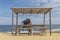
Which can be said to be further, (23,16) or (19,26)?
(23,16)

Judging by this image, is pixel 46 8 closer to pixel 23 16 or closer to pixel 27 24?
pixel 27 24

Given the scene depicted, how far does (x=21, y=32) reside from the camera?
1920 centimetres

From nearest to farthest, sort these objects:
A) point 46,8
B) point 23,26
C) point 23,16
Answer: point 46,8 → point 23,26 → point 23,16

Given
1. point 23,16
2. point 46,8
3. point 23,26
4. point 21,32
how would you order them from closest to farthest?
point 46,8 < point 23,26 < point 21,32 < point 23,16

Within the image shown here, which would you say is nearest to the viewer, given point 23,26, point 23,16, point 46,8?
point 46,8

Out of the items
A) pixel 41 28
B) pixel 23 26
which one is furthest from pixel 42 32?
pixel 23 26

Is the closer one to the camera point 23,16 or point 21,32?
point 21,32

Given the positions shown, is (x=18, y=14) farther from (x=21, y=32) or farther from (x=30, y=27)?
(x=30, y=27)

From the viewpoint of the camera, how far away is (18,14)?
19812 mm

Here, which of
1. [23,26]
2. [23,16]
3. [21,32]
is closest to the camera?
[23,26]

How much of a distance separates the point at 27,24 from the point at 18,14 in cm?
279

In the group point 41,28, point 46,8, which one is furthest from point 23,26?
point 46,8

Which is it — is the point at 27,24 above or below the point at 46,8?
below

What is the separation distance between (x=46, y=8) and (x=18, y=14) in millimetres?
4748
